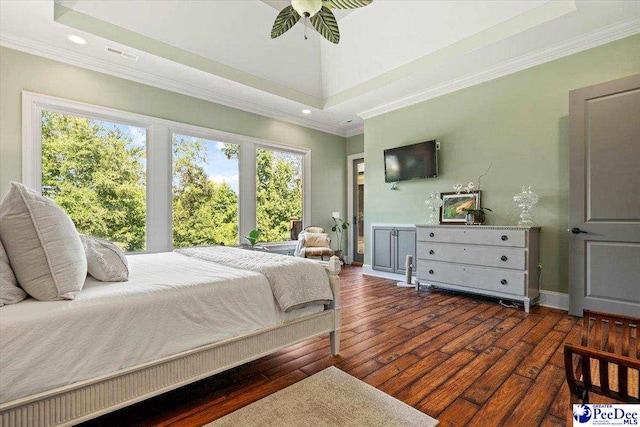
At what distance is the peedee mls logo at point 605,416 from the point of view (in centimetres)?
116

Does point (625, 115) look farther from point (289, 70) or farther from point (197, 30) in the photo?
point (197, 30)

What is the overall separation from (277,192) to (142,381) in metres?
4.31

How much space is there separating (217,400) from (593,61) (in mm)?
4643

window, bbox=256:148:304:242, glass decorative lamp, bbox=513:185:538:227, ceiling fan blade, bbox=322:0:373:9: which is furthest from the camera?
window, bbox=256:148:304:242

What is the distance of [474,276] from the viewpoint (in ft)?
11.7

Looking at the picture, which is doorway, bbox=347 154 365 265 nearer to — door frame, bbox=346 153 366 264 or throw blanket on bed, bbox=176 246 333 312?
door frame, bbox=346 153 366 264

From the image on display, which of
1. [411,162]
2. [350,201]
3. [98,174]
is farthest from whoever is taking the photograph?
[350,201]

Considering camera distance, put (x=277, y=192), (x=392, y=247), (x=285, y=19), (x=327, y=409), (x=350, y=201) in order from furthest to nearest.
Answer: (x=350, y=201) → (x=277, y=192) → (x=392, y=247) → (x=285, y=19) → (x=327, y=409)

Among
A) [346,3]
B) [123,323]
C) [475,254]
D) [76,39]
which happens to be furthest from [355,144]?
[123,323]

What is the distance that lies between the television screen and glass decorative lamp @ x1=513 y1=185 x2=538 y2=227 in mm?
1149

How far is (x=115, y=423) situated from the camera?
1494 mm

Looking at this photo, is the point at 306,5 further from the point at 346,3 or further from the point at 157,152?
the point at 157,152

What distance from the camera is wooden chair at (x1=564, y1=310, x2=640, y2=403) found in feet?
3.17

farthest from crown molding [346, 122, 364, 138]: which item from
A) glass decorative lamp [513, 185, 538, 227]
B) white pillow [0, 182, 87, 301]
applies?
white pillow [0, 182, 87, 301]
